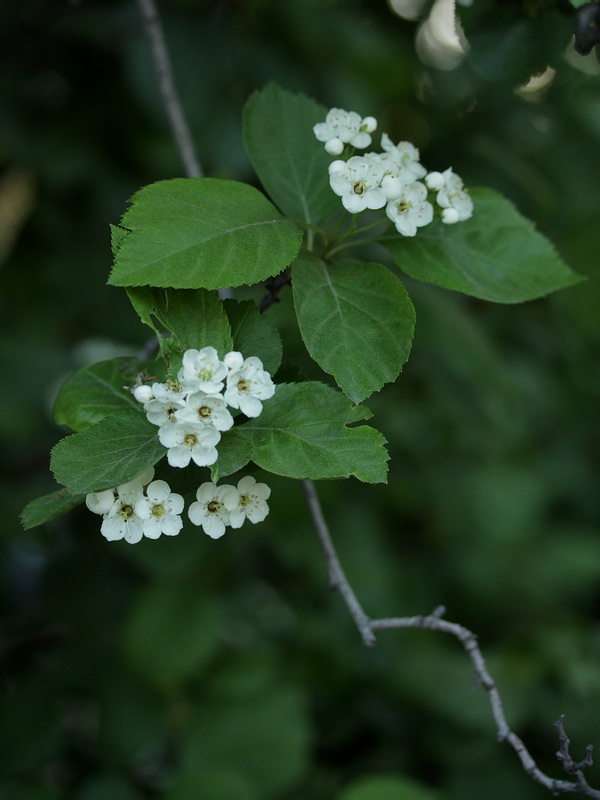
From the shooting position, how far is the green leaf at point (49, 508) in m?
0.91

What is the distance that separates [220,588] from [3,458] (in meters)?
0.93

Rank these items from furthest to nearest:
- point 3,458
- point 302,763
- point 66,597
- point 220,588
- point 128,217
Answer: point 3,458 < point 220,588 < point 66,597 < point 302,763 < point 128,217

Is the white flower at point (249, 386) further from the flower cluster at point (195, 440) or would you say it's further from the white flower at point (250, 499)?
the white flower at point (250, 499)

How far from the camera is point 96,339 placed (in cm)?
304

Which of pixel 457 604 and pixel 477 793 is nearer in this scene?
pixel 477 793

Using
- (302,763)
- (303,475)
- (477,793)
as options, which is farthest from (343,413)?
(477,793)

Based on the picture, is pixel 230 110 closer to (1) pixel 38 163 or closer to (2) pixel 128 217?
(1) pixel 38 163

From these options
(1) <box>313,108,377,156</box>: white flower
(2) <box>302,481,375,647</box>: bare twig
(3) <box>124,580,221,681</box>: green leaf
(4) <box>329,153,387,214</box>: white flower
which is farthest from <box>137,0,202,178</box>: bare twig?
(3) <box>124,580,221,681</box>: green leaf

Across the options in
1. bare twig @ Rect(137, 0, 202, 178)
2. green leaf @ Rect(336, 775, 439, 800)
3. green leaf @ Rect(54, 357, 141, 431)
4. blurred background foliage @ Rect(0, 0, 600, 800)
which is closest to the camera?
green leaf @ Rect(54, 357, 141, 431)

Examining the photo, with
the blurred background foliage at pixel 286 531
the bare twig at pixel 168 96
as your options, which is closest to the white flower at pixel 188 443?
the bare twig at pixel 168 96

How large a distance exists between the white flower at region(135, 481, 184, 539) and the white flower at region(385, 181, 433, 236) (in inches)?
18.8

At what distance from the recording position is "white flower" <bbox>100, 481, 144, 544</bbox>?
0.96 metres

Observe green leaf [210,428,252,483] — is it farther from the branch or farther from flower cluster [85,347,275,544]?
the branch

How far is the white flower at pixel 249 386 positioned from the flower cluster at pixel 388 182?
0.27m
